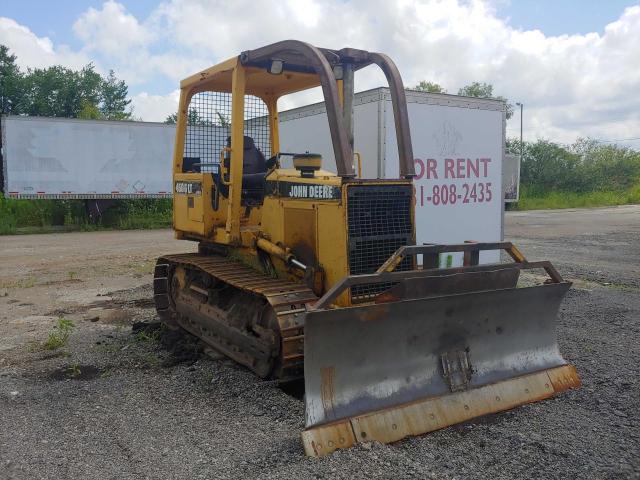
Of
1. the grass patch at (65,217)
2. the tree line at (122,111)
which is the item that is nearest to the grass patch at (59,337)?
the grass patch at (65,217)

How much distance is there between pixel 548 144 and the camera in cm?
4072

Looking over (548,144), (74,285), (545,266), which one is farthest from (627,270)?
(548,144)

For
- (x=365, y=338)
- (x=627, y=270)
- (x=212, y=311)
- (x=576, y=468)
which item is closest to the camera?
(x=576, y=468)

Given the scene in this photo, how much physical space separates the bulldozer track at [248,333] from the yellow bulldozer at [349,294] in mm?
16

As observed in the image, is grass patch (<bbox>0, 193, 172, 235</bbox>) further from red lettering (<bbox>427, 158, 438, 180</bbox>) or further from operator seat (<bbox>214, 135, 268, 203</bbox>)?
operator seat (<bbox>214, 135, 268, 203</bbox>)

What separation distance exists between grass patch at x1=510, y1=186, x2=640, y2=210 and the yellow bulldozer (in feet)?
100

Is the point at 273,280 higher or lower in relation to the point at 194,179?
lower

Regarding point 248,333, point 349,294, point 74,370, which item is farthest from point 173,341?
point 349,294

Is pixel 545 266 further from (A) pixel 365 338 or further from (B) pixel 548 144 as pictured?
(B) pixel 548 144

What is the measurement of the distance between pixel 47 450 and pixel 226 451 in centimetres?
113

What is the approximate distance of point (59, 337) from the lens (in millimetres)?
6379

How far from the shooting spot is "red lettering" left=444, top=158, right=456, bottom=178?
27.3 ft

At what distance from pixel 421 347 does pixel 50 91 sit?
39896 mm

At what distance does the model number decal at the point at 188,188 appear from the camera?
5.88m
